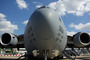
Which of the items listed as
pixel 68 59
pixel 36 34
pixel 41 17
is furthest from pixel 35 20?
pixel 68 59

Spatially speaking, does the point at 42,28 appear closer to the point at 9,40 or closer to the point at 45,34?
the point at 45,34

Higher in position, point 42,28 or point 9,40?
point 42,28

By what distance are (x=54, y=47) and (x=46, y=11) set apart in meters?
1.76

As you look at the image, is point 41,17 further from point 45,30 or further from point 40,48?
point 40,48

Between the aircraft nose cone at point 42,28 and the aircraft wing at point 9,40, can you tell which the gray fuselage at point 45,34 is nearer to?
the aircraft nose cone at point 42,28

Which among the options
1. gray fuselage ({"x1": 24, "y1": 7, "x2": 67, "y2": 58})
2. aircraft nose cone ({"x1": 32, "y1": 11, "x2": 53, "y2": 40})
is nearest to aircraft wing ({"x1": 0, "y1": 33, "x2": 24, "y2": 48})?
gray fuselage ({"x1": 24, "y1": 7, "x2": 67, "y2": 58})

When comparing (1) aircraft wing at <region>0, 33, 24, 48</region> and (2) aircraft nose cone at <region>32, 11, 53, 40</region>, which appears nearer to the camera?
(2) aircraft nose cone at <region>32, 11, 53, 40</region>

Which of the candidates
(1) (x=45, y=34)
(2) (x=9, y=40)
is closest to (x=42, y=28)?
(1) (x=45, y=34)

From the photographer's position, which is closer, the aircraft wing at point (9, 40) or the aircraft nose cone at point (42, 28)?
the aircraft nose cone at point (42, 28)

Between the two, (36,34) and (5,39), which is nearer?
(36,34)

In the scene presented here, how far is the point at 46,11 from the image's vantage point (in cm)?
426

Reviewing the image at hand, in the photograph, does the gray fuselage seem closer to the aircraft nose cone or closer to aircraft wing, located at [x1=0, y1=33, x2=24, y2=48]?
the aircraft nose cone

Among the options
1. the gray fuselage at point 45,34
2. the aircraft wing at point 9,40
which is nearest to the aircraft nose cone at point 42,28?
the gray fuselage at point 45,34

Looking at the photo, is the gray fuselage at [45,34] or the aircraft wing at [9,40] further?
the aircraft wing at [9,40]
